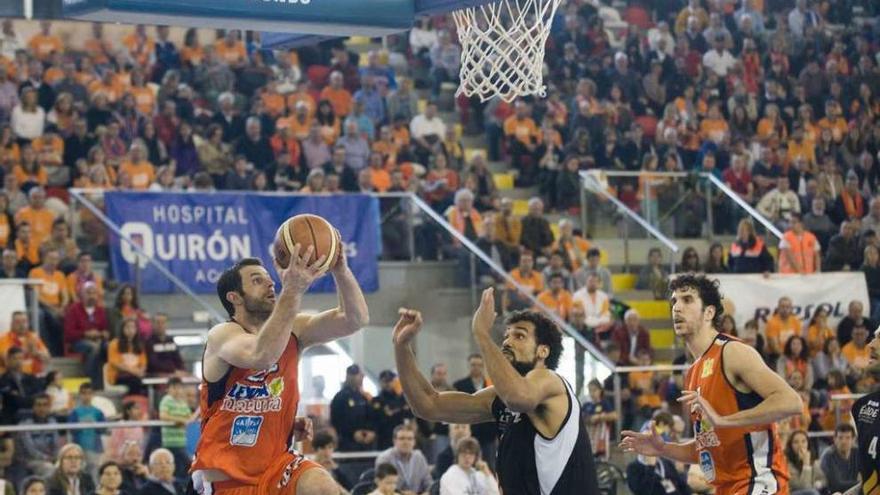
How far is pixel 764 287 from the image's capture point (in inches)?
738

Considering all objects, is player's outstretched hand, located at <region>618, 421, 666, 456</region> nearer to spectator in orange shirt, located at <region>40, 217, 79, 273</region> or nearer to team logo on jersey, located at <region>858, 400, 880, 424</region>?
team logo on jersey, located at <region>858, 400, 880, 424</region>

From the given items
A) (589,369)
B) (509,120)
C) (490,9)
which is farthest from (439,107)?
(490,9)

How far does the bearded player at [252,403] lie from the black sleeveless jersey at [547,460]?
886mm

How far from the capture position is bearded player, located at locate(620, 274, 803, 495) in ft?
25.8

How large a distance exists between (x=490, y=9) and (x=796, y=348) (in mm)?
7949

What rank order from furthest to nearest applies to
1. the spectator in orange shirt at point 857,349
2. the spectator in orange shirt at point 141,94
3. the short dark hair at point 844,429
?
the spectator in orange shirt at point 141,94 < the spectator in orange shirt at point 857,349 < the short dark hair at point 844,429

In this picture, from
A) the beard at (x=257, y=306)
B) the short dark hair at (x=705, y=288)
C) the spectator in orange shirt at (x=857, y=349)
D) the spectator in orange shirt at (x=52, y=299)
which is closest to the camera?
the beard at (x=257, y=306)

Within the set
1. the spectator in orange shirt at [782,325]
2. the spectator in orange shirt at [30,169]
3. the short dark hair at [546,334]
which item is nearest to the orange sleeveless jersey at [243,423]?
the short dark hair at [546,334]

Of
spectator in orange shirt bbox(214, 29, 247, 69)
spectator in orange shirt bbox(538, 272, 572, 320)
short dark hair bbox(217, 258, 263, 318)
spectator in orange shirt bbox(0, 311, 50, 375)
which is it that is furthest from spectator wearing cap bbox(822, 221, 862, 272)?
short dark hair bbox(217, 258, 263, 318)

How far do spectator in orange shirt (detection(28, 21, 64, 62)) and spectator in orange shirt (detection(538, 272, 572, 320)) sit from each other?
6.77m

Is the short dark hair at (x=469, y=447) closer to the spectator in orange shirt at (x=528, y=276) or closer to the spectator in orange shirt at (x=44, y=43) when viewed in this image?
the spectator in orange shirt at (x=528, y=276)

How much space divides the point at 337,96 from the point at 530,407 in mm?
13133

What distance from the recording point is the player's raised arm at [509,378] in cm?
772

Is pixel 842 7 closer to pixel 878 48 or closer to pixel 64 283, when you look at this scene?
pixel 878 48
